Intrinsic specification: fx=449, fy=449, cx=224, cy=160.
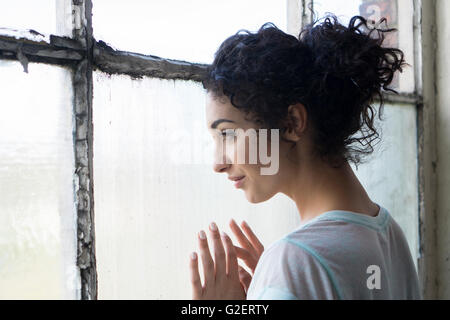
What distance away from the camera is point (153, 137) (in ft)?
3.24

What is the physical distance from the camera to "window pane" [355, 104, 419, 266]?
1736mm

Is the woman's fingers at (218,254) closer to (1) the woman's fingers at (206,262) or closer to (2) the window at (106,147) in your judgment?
(1) the woman's fingers at (206,262)

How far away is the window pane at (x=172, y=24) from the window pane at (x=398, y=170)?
79 centimetres

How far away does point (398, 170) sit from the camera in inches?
71.4

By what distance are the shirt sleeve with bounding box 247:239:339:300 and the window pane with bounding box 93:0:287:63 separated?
1.82ft

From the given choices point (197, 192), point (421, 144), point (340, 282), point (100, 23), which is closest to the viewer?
point (340, 282)

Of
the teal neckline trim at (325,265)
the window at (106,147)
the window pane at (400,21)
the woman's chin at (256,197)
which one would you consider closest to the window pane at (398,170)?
the window pane at (400,21)

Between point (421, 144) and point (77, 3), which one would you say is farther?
point (421, 144)

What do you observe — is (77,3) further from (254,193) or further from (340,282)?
(340,282)

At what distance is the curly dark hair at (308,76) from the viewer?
2.46 feet

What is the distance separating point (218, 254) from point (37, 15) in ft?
1.79

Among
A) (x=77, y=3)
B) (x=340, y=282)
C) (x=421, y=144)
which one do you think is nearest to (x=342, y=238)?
(x=340, y=282)

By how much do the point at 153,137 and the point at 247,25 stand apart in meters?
0.45

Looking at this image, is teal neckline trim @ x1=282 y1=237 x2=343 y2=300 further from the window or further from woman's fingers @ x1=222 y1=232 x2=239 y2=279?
the window
